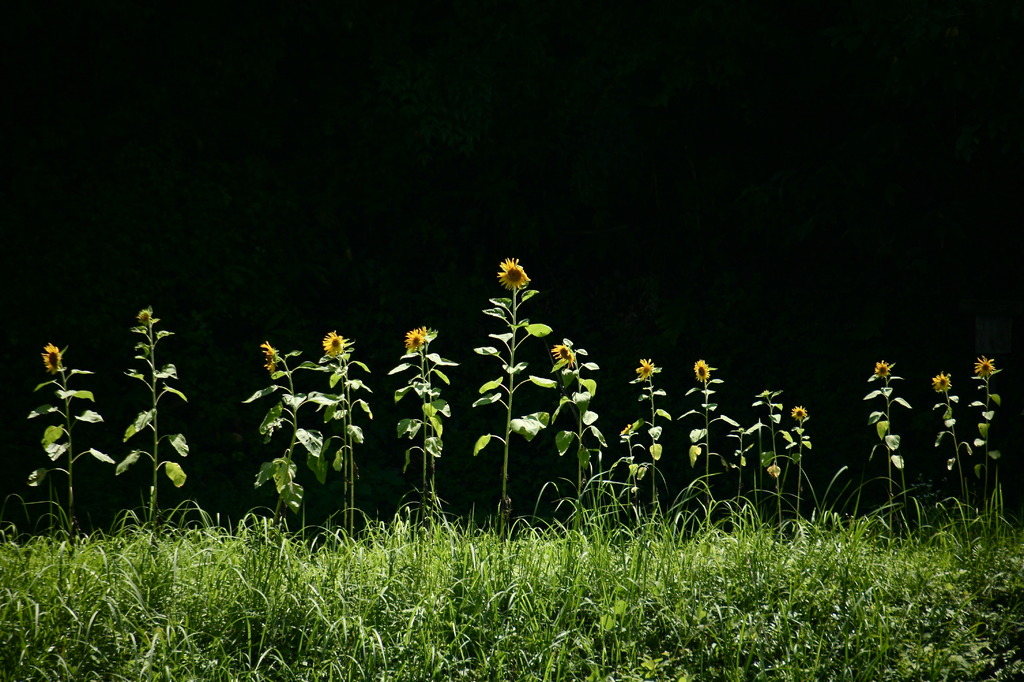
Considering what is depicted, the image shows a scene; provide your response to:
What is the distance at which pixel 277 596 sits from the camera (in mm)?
2504

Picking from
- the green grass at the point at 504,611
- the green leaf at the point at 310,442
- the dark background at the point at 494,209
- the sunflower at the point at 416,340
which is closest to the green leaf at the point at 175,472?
the green grass at the point at 504,611

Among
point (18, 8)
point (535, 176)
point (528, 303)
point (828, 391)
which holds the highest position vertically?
point (18, 8)

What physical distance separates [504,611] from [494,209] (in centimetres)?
401

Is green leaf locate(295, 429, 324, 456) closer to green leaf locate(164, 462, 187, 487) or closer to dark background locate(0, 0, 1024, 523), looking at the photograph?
green leaf locate(164, 462, 187, 487)

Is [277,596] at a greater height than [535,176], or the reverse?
[535,176]

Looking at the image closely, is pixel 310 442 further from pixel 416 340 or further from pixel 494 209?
pixel 494 209

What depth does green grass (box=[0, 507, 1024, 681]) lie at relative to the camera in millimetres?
2316

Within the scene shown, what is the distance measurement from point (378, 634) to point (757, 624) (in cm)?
109

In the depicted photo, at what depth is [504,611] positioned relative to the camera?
255cm

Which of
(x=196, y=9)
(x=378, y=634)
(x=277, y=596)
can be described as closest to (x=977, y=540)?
(x=378, y=634)

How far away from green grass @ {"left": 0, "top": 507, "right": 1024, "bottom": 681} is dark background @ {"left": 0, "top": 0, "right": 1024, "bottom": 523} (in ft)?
7.29

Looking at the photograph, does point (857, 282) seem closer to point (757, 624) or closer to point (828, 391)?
point (828, 391)

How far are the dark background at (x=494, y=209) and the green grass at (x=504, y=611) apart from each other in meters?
2.22

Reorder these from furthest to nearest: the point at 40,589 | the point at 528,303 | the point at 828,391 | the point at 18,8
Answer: the point at 528,303, the point at 828,391, the point at 18,8, the point at 40,589
